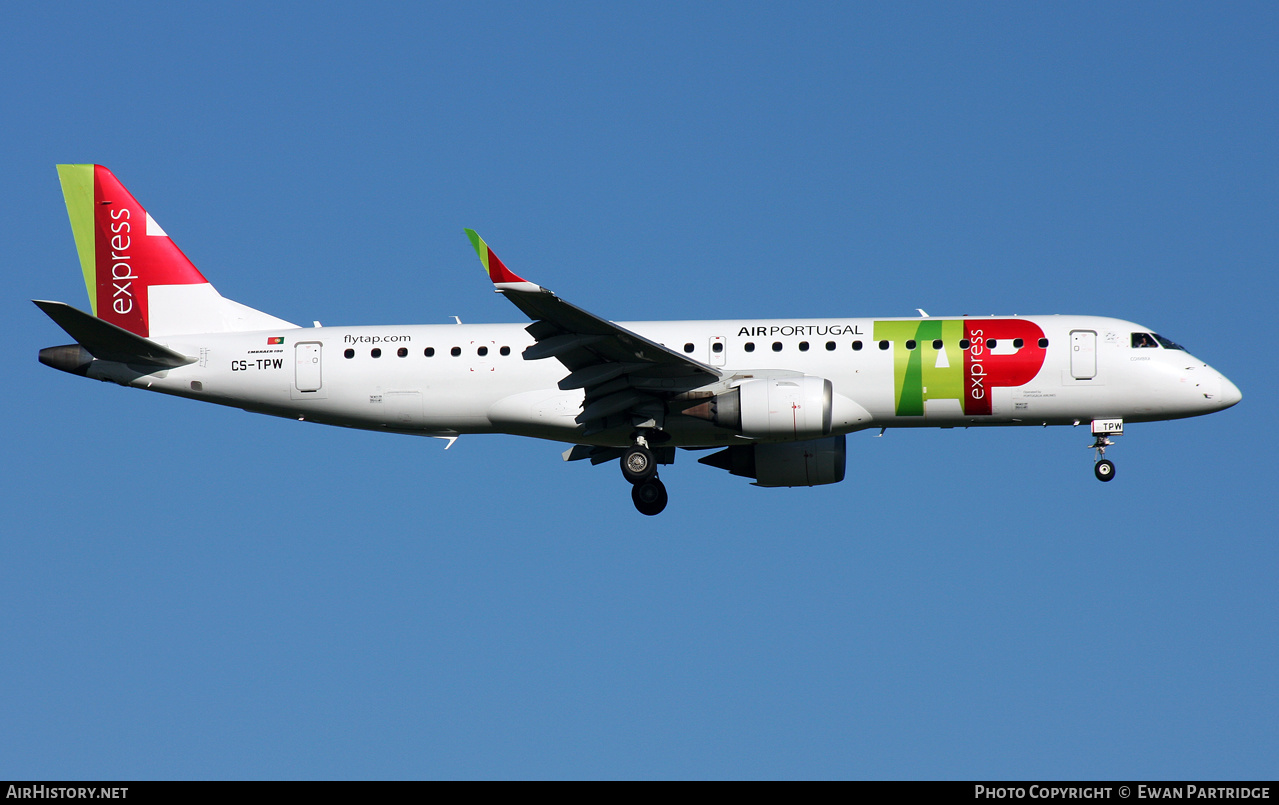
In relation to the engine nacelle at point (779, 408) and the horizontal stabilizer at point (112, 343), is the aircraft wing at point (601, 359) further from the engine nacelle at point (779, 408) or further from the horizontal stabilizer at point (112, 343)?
the horizontal stabilizer at point (112, 343)

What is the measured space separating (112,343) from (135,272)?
11.2ft

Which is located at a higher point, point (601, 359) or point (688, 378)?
point (601, 359)

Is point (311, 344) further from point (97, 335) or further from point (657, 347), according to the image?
point (657, 347)

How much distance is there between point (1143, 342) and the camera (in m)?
29.5

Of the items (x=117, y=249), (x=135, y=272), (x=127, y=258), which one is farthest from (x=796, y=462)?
(x=117, y=249)

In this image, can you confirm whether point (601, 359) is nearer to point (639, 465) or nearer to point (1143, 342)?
point (639, 465)

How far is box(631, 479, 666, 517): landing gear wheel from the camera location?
30.6 meters

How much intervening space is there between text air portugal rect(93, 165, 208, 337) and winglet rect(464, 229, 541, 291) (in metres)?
10.6

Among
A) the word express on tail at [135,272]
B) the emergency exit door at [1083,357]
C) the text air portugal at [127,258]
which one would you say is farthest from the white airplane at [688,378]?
the text air portugal at [127,258]

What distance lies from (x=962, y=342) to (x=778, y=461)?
5.17 metres

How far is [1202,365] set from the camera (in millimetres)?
29594

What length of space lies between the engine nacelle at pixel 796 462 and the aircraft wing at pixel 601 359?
127 inches

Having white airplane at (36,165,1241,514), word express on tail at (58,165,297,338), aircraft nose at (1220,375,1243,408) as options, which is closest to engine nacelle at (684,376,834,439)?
white airplane at (36,165,1241,514)

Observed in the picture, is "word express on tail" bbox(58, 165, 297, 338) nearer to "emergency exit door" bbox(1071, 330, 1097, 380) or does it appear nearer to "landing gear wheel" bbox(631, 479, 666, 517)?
"landing gear wheel" bbox(631, 479, 666, 517)
